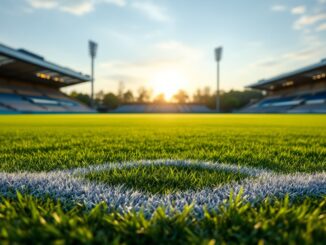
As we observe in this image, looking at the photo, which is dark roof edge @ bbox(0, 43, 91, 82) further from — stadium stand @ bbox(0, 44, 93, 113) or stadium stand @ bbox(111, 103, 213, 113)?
stadium stand @ bbox(111, 103, 213, 113)

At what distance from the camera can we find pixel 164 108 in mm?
62062

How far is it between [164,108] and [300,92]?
2961cm

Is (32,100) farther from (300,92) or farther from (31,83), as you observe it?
(300,92)

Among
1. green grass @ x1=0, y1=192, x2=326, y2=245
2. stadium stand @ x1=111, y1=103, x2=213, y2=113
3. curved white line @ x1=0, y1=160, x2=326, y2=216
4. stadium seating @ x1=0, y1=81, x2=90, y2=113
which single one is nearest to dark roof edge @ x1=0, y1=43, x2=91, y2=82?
stadium seating @ x1=0, y1=81, x2=90, y2=113

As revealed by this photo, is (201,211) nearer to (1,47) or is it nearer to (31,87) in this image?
(1,47)

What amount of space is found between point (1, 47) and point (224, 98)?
168 feet

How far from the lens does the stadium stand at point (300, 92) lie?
121 feet

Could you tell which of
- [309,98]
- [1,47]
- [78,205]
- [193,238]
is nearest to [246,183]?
[193,238]

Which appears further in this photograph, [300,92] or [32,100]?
[300,92]

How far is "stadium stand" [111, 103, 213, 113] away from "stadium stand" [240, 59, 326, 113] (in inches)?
567

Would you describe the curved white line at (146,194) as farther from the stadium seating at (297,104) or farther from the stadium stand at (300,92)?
the stadium seating at (297,104)

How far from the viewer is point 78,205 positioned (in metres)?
1.25

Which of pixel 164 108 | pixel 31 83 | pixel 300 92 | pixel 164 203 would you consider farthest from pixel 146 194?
pixel 164 108

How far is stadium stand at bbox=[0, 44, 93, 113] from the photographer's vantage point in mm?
31438
